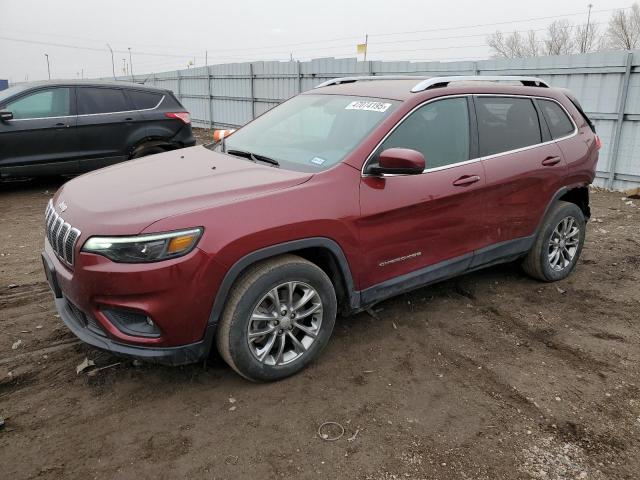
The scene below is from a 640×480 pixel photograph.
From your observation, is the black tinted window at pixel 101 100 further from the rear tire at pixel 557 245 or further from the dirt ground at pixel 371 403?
the rear tire at pixel 557 245

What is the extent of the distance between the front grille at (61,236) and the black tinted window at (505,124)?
2.85 meters

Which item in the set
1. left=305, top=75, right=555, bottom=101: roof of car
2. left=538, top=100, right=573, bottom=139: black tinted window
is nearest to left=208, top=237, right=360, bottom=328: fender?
left=305, top=75, right=555, bottom=101: roof of car

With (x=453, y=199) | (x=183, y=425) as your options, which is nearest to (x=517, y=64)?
(x=453, y=199)

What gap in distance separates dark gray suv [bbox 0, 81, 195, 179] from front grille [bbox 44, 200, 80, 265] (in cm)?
516

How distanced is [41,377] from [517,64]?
9777 mm

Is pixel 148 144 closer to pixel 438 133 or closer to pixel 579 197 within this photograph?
pixel 438 133

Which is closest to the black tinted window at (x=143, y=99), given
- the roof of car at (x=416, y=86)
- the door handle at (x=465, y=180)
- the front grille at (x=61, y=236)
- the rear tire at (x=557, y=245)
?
the roof of car at (x=416, y=86)

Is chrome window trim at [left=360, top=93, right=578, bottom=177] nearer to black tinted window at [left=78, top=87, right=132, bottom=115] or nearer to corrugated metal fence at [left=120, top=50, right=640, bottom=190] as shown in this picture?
corrugated metal fence at [left=120, top=50, right=640, bottom=190]

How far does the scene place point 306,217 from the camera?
9.79ft

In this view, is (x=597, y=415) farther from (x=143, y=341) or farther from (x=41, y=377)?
(x=41, y=377)

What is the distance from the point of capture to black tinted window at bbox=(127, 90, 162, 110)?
8.61 metres

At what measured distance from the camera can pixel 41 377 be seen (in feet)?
10.5

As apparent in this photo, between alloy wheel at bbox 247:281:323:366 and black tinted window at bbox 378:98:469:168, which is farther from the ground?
black tinted window at bbox 378:98:469:168

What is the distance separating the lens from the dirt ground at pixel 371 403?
8.27 ft
